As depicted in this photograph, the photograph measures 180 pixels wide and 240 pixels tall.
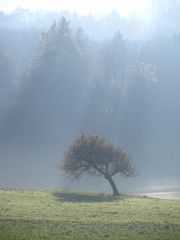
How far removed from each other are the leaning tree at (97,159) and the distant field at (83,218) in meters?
4.28

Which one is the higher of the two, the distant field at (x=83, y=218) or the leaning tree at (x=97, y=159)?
the leaning tree at (x=97, y=159)

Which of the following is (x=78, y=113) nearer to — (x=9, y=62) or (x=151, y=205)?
(x=9, y=62)

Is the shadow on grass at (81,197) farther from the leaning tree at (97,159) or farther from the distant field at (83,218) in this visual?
the leaning tree at (97,159)

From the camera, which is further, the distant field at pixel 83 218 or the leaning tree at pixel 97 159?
the leaning tree at pixel 97 159

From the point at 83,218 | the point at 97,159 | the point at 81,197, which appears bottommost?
the point at 83,218

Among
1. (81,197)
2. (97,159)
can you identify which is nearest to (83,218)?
(81,197)

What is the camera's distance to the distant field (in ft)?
55.4

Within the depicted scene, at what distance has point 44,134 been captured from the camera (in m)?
76.6

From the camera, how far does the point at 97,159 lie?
35.2m

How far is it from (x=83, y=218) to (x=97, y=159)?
14093 millimetres

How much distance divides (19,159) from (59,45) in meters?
34.6

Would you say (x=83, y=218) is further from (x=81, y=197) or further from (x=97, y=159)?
(x=97, y=159)

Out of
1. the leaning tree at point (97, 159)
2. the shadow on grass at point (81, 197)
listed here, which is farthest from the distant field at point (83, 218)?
the leaning tree at point (97, 159)

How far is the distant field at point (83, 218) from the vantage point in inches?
664
